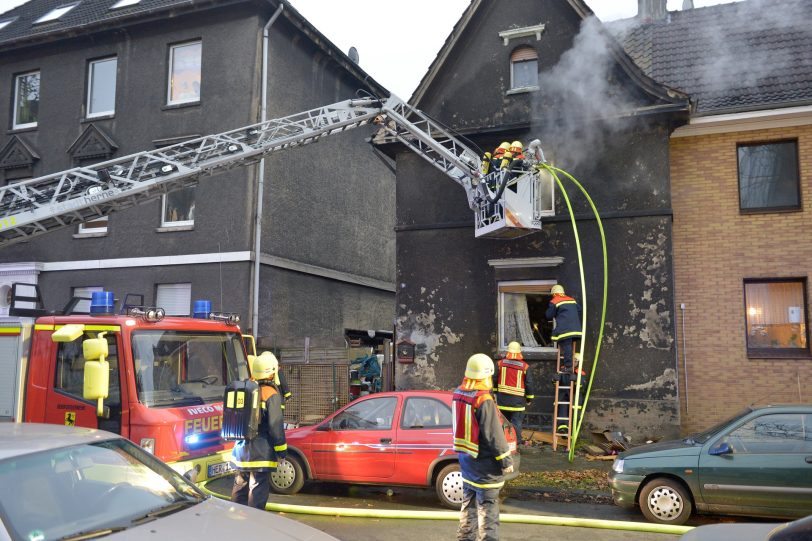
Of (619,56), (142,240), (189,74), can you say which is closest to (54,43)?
(189,74)

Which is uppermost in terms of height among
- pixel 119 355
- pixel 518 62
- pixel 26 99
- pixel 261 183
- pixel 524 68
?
pixel 26 99

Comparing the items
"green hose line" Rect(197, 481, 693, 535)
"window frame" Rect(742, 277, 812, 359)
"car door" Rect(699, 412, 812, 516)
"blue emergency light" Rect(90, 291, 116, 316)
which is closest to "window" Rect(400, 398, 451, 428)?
"green hose line" Rect(197, 481, 693, 535)

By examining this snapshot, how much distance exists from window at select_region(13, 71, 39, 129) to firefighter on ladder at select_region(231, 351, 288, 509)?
51.2 feet

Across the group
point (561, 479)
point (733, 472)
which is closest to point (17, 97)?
point (561, 479)

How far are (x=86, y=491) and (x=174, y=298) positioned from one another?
40.2 ft

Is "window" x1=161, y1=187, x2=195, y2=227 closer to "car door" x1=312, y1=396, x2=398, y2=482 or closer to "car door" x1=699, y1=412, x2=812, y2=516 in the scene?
"car door" x1=312, y1=396, x2=398, y2=482

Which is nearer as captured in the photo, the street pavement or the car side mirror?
the street pavement

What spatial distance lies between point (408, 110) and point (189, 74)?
6.99 m

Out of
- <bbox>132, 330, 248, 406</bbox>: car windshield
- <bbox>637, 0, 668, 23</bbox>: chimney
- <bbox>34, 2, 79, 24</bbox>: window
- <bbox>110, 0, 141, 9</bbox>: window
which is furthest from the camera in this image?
<bbox>34, 2, 79, 24</bbox>: window

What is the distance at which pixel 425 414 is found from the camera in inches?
300

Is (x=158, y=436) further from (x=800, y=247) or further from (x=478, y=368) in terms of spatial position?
(x=800, y=247)

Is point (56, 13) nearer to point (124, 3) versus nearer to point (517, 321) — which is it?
point (124, 3)

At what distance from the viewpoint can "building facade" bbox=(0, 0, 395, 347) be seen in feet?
49.7

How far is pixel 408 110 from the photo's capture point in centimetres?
1238
